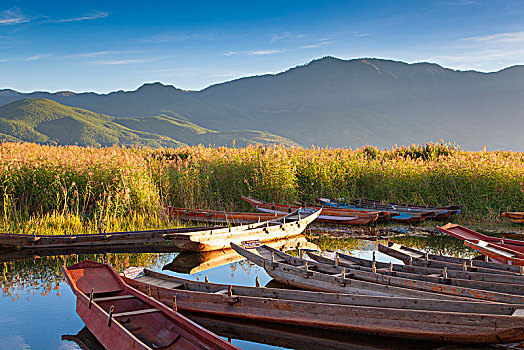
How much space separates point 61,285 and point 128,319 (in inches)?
138

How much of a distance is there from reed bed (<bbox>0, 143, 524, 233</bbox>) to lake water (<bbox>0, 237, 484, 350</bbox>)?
91.6 inches

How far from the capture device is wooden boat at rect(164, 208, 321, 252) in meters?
10.5

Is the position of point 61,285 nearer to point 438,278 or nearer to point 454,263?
point 438,278

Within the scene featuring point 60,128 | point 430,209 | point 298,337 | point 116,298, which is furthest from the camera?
point 60,128

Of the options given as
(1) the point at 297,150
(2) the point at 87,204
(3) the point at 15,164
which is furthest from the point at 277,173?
(3) the point at 15,164

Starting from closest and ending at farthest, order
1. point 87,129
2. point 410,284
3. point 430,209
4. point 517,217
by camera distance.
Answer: point 410,284
point 517,217
point 430,209
point 87,129

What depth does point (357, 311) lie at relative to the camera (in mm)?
5934

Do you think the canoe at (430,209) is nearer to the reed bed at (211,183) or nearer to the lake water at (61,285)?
the reed bed at (211,183)

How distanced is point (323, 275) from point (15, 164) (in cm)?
1020

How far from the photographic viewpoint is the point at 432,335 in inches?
223

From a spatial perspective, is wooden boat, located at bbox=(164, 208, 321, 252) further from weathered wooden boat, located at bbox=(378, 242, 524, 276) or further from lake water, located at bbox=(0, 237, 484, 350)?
weathered wooden boat, located at bbox=(378, 242, 524, 276)

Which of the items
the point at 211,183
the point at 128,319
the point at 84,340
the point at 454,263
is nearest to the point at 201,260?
the point at 84,340

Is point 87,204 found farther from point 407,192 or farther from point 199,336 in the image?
point 407,192

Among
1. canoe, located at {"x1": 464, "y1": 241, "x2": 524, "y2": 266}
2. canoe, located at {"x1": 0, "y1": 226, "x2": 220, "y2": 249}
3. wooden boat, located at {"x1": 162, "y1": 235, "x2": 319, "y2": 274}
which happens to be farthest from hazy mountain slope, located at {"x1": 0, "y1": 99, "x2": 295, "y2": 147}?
canoe, located at {"x1": 464, "y1": 241, "x2": 524, "y2": 266}
